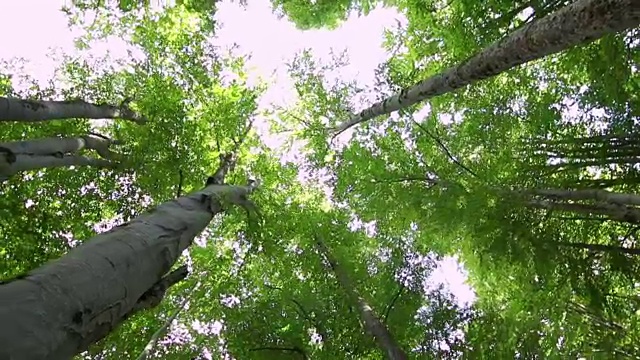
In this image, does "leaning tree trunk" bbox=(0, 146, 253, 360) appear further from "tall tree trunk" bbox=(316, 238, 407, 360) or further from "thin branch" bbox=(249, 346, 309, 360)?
"thin branch" bbox=(249, 346, 309, 360)

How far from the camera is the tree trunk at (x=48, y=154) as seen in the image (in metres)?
5.17

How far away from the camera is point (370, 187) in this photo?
7254 mm

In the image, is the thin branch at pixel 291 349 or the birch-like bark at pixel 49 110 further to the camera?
the thin branch at pixel 291 349

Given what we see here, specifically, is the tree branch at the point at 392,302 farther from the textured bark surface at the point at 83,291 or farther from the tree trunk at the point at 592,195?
the textured bark surface at the point at 83,291

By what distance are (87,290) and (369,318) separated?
5164 millimetres

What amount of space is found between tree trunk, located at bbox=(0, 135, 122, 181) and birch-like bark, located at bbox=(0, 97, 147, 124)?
363 mm

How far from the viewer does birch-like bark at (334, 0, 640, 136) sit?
3.00m

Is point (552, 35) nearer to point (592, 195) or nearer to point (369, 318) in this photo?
point (592, 195)

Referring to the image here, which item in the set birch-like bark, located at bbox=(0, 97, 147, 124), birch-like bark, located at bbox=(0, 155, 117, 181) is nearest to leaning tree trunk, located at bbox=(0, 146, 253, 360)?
birch-like bark, located at bbox=(0, 155, 117, 181)

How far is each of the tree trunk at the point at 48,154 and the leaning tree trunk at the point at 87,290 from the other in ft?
8.08

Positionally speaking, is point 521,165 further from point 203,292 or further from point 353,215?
point 203,292

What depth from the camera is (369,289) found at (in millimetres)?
8516

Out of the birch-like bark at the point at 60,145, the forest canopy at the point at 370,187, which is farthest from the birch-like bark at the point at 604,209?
the birch-like bark at the point at 60,145

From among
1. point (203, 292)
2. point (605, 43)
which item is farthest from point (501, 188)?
point (203, 292)
